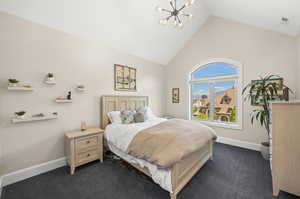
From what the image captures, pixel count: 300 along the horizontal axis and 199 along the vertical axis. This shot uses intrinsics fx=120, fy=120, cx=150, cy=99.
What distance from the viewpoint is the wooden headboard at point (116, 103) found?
2986 millimetres

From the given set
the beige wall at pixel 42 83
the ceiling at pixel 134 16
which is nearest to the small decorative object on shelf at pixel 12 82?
the beige wall at pixel 42 83

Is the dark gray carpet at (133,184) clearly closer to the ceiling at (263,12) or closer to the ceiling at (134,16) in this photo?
the ceiling at (134,16)

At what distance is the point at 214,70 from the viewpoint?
3.91m

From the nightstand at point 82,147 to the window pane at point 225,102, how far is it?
3.60 meters

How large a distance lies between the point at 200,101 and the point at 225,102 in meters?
0.77

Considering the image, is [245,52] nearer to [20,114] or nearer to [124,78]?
[124,78]

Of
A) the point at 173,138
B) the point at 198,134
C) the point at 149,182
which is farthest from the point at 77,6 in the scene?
the point at 149,182

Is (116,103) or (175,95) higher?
(175,95)

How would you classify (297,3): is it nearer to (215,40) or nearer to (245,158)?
(215,40)

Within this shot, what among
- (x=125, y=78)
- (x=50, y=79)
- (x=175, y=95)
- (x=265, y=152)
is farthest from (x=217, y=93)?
(x=50, y=79)

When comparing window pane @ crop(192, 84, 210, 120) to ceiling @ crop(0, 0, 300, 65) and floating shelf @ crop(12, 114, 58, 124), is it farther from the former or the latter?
floating shelf @ crop(12, 114, 58, 124)

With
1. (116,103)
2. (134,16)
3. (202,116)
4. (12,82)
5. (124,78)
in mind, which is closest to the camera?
(12,82)

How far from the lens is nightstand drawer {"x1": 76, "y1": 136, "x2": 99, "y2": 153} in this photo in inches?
87.9

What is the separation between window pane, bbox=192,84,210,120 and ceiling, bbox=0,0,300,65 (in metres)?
1.88
